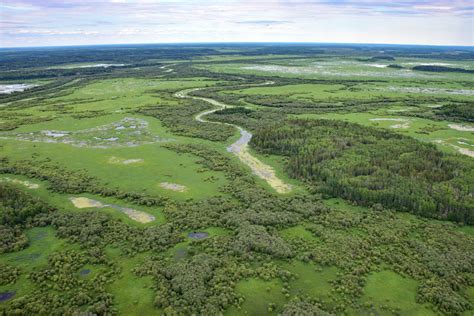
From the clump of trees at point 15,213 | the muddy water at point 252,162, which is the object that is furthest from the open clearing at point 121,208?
the muddy water at point 252,162

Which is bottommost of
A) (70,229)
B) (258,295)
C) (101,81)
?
(258,295)

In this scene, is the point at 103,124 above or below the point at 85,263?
above

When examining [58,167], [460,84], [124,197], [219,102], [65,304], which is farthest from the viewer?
[460,84]

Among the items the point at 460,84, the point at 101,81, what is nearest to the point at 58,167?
the point at 101,81

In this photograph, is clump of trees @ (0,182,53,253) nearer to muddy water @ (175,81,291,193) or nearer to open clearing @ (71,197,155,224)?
open clearing @ (71,197,155,224)

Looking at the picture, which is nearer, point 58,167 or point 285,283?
point 285,283

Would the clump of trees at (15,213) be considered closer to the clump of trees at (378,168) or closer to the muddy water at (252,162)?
the muddy water at (252,162)

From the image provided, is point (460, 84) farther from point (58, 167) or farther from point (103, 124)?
point (58, 167)

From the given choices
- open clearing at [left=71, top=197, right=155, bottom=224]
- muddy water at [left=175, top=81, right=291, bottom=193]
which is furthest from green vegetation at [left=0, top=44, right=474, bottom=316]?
muddy water at [left=175, top=81, right=291, bottom=193]
